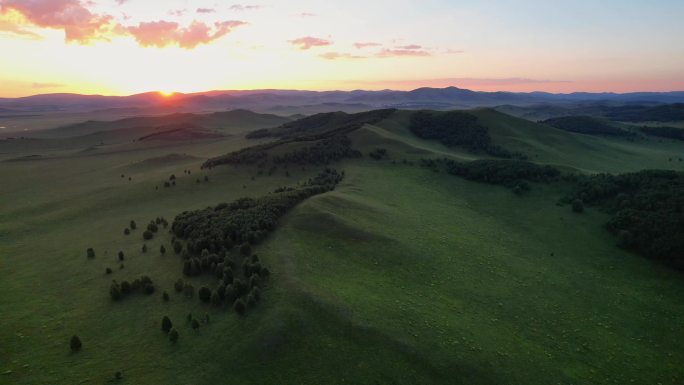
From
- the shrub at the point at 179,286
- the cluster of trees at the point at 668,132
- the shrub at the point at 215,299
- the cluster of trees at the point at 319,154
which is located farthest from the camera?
the cluster of trees at the point at 668,132

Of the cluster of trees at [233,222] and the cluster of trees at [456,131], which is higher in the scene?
the cluster of trees at [456,131]

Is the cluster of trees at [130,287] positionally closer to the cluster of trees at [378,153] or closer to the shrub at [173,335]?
the shrub at [173,335]

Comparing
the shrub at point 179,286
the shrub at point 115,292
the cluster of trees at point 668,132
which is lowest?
the shrub at point 115,292

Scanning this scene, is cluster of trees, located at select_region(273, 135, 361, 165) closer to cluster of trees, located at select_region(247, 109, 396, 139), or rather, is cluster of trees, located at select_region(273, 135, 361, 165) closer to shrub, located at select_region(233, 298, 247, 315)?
cluster of trees, located at select_region(247, 109, 396, 139)

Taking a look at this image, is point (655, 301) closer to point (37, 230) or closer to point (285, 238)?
point (285, 238)

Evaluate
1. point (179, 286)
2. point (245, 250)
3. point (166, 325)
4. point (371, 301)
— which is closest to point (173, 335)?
point (166, 325)

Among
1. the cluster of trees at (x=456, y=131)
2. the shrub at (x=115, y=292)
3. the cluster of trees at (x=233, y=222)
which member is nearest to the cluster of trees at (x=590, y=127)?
the cluster of trees at (x=456, y=131)
